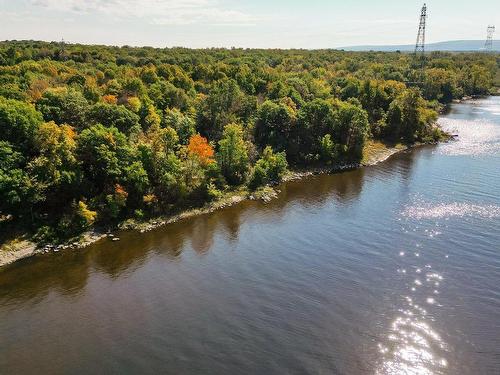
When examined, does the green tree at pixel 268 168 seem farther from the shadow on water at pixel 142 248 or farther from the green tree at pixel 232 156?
the shadow on water at pixel 142 248

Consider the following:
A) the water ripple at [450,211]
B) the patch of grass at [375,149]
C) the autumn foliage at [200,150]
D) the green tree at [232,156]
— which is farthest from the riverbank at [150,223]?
the water ripple at [450,211]

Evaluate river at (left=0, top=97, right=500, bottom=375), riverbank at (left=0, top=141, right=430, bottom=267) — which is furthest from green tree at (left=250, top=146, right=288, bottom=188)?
river at (left=0, top=97, right=500, bottom=375)

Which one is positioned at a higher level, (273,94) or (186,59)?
(186,59)

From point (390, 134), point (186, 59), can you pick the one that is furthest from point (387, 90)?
point (186, 59)

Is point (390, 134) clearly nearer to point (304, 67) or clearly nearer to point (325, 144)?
point (325, 144)

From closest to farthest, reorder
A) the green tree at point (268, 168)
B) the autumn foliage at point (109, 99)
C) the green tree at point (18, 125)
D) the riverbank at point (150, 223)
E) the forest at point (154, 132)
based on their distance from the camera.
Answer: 1. the riverbank at point (150, 223)
2. the green tree at point (18, 125)
3. the forest at point (154, 132)
4. the green tree at point (268, 168)
5. the autumn foliage at point (109, 99)

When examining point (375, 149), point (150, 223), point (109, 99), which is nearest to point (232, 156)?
point (150, 223)

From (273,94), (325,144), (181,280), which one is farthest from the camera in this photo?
(273,94)
